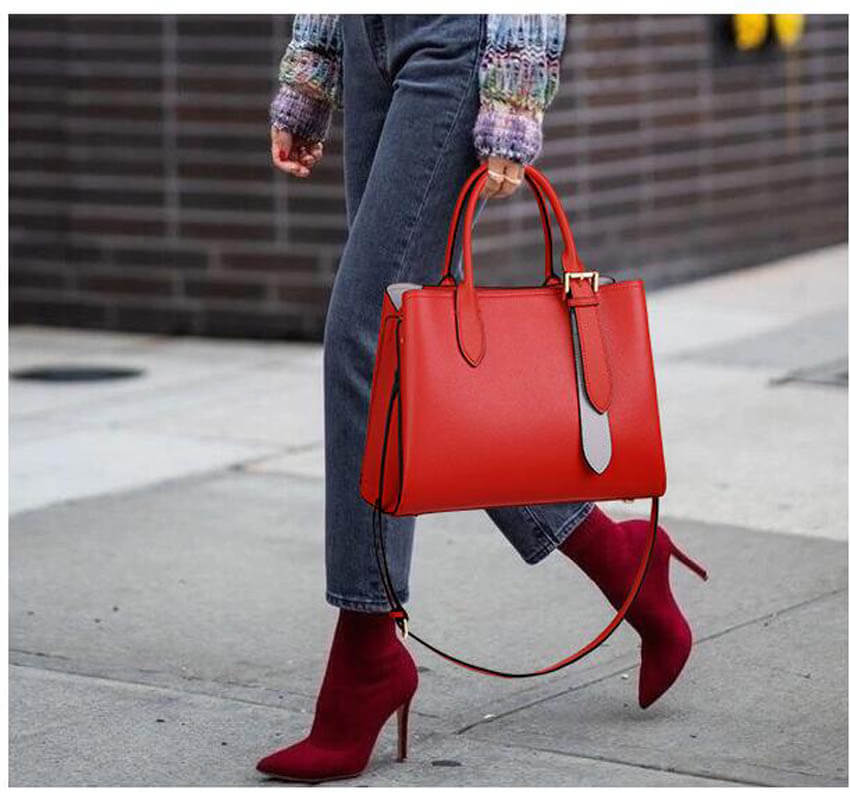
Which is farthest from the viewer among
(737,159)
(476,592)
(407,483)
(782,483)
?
(737,159)

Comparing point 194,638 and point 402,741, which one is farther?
point 194,638

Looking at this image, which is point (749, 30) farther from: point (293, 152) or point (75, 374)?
point (293, 152)

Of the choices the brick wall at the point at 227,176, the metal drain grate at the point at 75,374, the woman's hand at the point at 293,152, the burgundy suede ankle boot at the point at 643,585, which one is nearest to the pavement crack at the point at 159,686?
the burgundy suede ankle boot at the point at 643,585

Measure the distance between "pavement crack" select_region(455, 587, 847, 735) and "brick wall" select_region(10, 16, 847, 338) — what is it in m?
4.20

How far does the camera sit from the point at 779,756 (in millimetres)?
3504

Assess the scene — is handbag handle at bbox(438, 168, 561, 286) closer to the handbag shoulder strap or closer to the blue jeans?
the blue jeans

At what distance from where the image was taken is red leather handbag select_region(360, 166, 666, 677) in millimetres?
3133

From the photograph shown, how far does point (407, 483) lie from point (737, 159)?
7.89 meters

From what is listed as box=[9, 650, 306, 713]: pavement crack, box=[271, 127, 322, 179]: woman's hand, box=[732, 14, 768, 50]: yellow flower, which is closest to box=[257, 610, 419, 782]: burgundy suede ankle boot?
box=[9, 650, 306, 713]: pavement crack

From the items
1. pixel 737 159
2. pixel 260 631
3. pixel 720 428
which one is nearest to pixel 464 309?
pixel 260 631

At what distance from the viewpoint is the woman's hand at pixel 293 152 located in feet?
12.2

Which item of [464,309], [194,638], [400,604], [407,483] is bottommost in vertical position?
→ [194,638]

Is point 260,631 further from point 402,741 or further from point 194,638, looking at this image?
point 402,741

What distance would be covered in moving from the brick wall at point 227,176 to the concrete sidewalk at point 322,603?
1.05 metres
